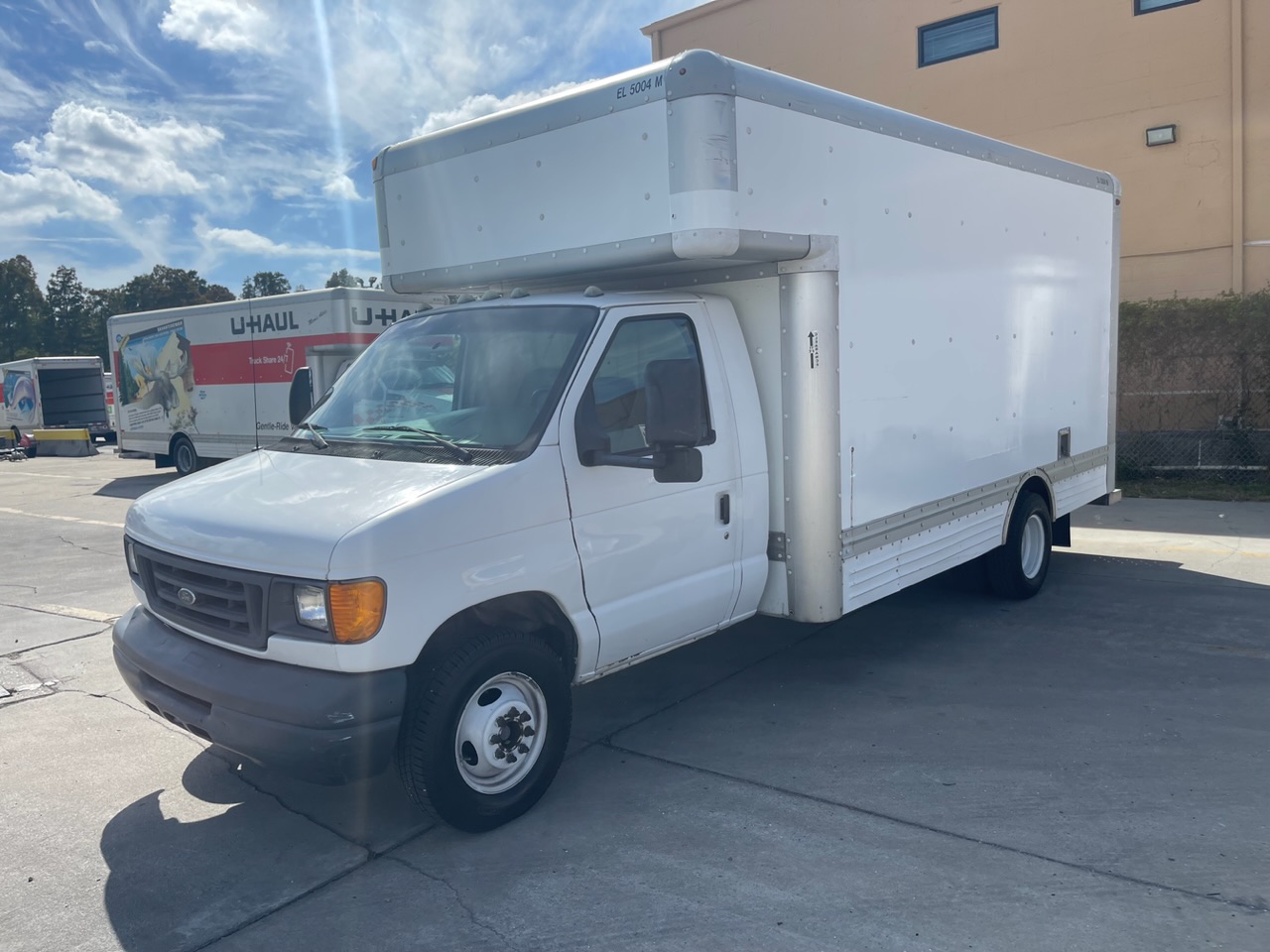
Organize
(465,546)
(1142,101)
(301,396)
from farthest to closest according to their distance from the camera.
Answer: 1. (1142,101)
2. (301,396)
3. (465,546)

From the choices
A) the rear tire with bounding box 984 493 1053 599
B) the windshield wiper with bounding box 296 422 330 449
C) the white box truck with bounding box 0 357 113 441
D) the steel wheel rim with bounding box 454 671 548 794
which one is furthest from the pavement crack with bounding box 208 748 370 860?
the white box truck with bounding box 0 357 113 441

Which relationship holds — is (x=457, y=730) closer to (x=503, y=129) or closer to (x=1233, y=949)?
(x=1233, y=949)

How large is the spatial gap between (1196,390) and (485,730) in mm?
12331

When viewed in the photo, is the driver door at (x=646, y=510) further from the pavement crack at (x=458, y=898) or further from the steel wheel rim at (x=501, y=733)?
the pavement crack at (x=458, y=898)

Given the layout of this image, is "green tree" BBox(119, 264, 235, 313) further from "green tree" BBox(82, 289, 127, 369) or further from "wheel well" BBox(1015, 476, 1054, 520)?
"wheel well" BBox(1015, 476, 1054, 520)

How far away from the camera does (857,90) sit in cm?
1852

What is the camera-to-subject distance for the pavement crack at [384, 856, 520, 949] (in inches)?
133

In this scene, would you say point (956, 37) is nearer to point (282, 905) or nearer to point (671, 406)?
point (671, 406)

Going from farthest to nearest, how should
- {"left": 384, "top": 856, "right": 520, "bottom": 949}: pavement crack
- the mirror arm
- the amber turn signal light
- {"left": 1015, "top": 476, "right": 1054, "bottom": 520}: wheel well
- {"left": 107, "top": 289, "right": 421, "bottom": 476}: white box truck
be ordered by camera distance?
1. {"left": 107, "top": 289, "right": 421, "bottom": 476}: white box truck
2. {"left": 1015, "top": 476, "right": 1054, "bottom": 520}: wheel well
3. the mirror arm
4. the amber turn signal light
5. {"left": 384, "top": 856, "right": 520, "bottom": 949}: pavement crack

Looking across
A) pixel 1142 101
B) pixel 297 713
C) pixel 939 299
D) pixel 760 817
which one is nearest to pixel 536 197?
pixel 939 299

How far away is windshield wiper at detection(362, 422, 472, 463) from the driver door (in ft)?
1.35

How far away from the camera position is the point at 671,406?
165 inches

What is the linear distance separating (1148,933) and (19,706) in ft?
19.4

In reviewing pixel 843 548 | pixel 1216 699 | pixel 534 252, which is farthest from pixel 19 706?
pixel 1216 699
